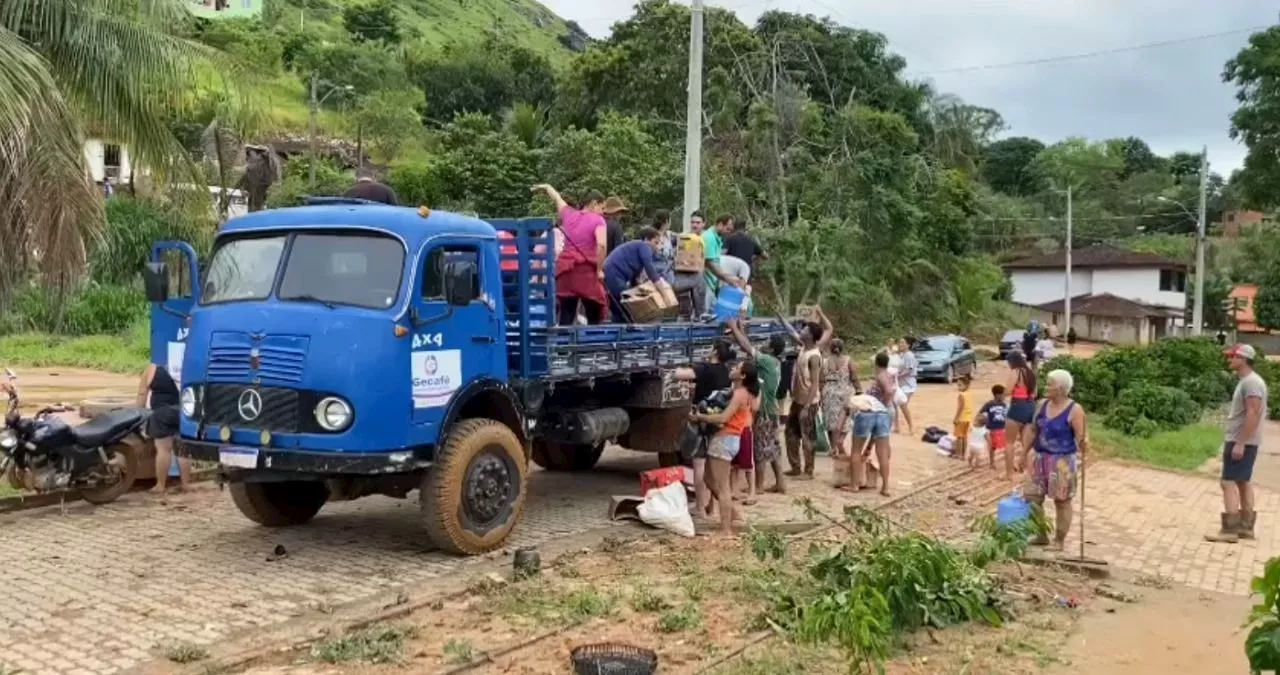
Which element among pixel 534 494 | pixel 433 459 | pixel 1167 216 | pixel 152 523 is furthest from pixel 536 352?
pixel 1167 216

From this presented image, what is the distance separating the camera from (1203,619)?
342 inches

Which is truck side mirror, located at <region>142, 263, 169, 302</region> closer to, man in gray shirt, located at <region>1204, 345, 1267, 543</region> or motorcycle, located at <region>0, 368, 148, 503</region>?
motorcycle, located at <region>0, 368, 148, 503</region>

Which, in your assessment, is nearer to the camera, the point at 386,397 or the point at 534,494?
the point at 386,397

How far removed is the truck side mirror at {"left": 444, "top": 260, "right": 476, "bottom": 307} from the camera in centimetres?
901

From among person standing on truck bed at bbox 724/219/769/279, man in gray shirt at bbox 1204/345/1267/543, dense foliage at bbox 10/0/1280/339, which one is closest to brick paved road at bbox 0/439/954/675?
person standing on truck bed at bbox 724/219/769/279

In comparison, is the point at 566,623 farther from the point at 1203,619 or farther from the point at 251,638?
the point at 1203,619

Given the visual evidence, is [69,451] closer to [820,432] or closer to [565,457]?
[565,457]

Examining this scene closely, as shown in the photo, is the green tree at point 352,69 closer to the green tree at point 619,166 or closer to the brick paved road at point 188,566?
the green tree at point 619,166

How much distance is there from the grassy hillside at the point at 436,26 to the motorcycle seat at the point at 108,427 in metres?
29.3

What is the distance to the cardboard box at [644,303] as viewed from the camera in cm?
1218

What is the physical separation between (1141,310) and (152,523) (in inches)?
2296

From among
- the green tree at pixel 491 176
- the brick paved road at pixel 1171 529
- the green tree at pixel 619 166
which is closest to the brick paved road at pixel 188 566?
the brick paved road at pixel 1171 529

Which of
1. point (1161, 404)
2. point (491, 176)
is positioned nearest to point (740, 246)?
point (1161, 404)

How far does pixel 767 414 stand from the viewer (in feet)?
40.9
